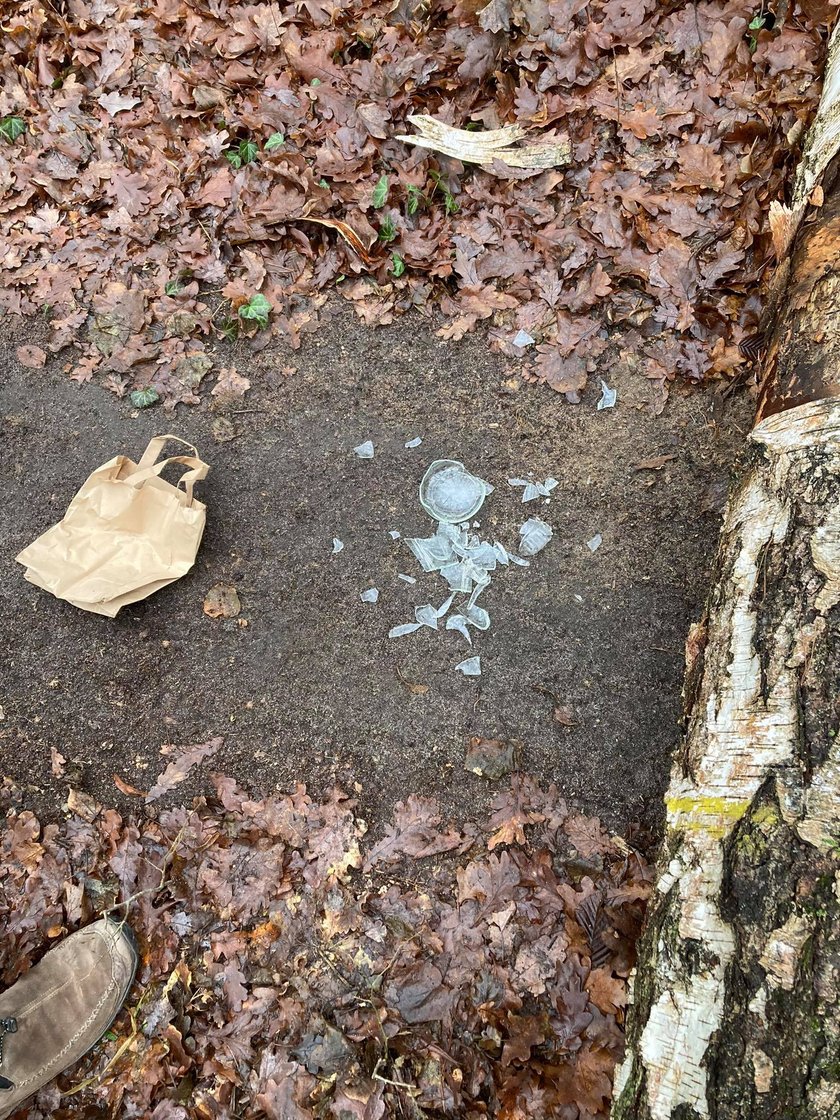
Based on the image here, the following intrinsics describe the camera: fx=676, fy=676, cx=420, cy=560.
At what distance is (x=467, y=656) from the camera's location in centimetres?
276

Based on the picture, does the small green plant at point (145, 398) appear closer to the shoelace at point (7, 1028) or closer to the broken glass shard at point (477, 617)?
the broken glass shard at point (477, 617)

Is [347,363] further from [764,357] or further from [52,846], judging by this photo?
[52,846]

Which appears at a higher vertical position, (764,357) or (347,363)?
(764,357)

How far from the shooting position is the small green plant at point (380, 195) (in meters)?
3.19

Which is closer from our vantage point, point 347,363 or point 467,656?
point 467,656

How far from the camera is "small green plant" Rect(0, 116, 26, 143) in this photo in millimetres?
3574

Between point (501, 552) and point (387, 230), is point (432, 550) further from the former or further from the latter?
point (387, 230)

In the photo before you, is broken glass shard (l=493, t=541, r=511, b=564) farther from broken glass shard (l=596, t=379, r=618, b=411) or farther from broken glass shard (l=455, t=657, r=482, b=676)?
broken glass shard (l=596, t=379, r=618, b=411)

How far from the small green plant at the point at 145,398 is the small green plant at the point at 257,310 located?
0.56 meters

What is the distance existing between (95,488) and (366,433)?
1172 mm

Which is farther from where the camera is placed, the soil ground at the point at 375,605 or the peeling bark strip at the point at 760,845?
the soil ground at the point at 375,605

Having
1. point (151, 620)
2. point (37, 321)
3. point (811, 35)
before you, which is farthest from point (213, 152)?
point (811, 35)

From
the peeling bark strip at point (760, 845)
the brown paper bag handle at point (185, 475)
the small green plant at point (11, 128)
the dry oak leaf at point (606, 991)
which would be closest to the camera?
the peeling bark strip at point (760, 845)

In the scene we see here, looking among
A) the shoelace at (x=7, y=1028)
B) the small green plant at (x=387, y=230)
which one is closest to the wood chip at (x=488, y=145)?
the small green plant at (x=387, y=230)
